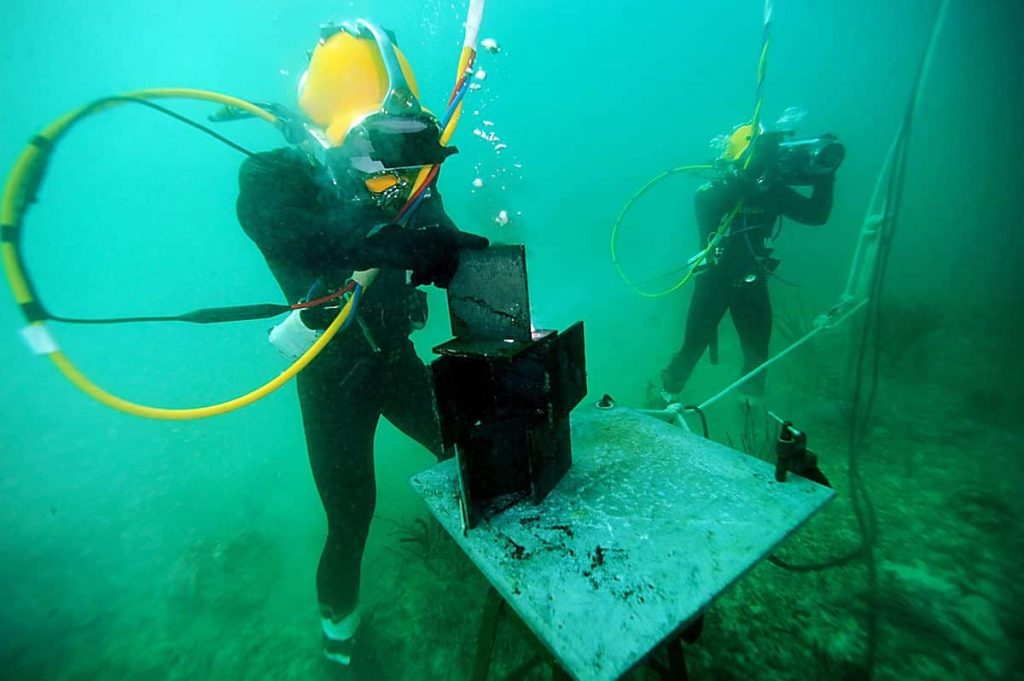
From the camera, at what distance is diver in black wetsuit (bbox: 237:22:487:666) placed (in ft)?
5.10

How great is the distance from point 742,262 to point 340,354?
175 inches

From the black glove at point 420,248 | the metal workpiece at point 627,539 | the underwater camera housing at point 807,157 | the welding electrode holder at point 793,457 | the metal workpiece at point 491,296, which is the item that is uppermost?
the underwater camera housing at point 807,157

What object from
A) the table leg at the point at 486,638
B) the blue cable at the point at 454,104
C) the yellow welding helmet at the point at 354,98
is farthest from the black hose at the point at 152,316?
the table leg at the point at 486,638

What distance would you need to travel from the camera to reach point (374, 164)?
183 centimetres

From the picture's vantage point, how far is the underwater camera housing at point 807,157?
3.69 metres

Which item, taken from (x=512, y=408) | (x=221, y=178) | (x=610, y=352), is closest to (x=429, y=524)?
(x=512, y=408)

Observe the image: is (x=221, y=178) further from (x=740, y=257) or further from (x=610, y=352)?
(x=740, y=257)

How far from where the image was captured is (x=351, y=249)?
1.58 meters

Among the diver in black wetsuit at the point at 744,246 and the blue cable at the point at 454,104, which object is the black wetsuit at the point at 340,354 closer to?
the blue cable at the point at 454,104

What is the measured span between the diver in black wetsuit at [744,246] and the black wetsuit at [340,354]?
3395mm

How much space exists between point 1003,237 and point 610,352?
54.0 feet

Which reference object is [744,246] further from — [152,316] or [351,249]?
[152,316]

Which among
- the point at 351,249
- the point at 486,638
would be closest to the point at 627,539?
the point at 486,638

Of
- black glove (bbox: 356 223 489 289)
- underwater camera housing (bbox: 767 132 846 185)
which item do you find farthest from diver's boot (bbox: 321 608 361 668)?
underwater camera housing (bbox: 767 132 846 185)
